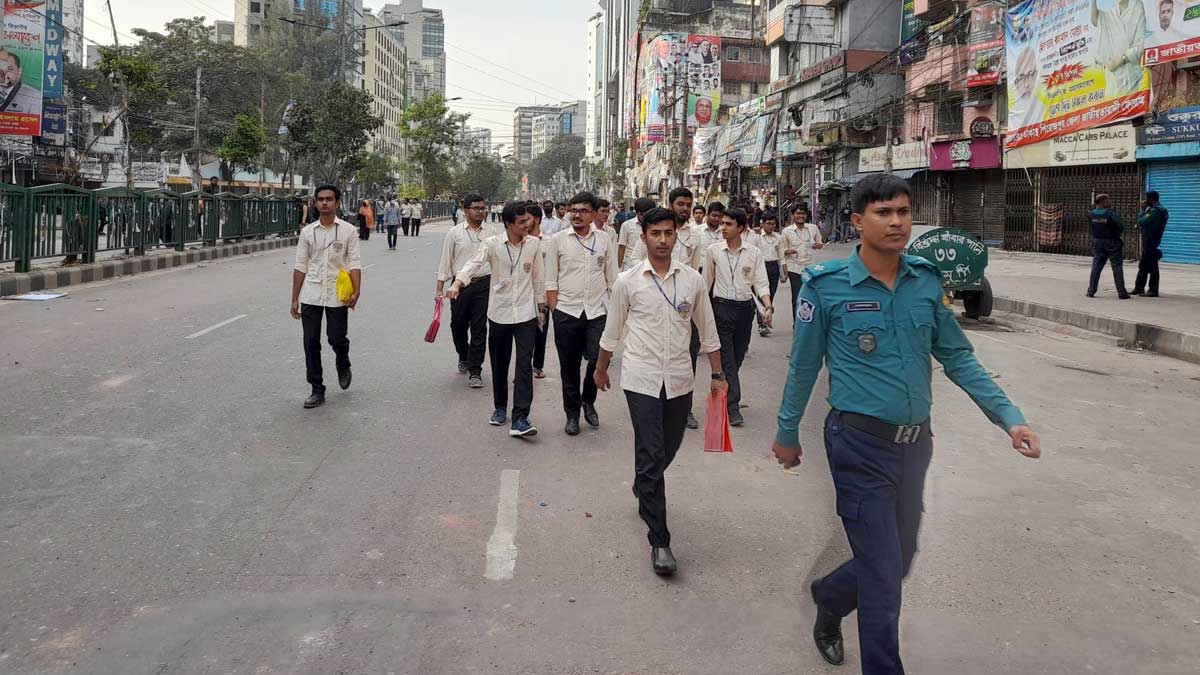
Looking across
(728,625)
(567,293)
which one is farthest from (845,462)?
(567,293)

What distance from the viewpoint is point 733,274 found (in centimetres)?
793

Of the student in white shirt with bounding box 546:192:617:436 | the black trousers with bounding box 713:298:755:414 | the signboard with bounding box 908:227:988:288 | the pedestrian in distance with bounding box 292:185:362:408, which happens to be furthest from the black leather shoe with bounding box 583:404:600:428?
the signboard with bounding box 908:227:988:288

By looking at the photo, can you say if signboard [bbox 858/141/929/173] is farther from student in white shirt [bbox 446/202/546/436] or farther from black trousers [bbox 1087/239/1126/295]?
student in white shirt [bbox 446/202/546/436]

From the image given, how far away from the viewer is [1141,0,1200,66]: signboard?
57.9ft

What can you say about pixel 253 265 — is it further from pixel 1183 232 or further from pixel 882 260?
pixel 882 260

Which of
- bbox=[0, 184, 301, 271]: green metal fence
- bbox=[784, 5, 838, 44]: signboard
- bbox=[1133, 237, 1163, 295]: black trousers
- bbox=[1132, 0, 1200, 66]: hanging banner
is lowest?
bbox=[1133, 237, 1163, 295]: black trousers

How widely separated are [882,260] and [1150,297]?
15.0 metres

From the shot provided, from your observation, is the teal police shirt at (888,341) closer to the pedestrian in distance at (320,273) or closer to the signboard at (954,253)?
the pedestrian in distance at (320,273)

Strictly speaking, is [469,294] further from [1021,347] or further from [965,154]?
[965,154]

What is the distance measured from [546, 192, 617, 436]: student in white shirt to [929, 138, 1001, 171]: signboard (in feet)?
77.7

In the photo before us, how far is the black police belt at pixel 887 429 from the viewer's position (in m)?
3.17

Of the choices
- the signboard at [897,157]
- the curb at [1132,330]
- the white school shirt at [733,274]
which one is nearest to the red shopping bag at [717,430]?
the white school shirt at [733,274]

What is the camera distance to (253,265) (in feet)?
75.8

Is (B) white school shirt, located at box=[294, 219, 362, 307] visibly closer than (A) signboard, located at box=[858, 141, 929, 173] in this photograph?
Yes
